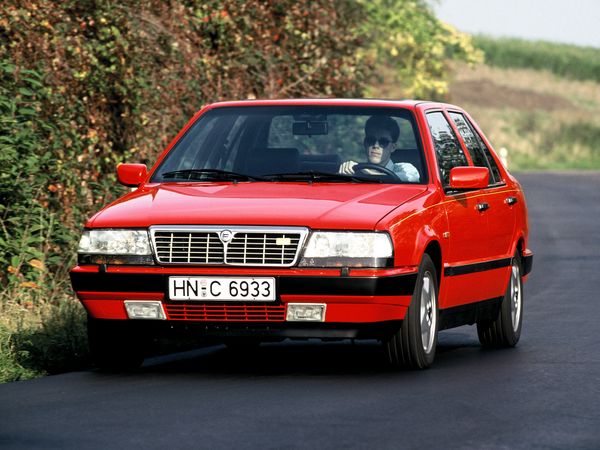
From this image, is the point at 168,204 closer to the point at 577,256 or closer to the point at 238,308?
the point at 238,308

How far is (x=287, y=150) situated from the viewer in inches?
410

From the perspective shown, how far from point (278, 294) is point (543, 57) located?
103335 millimetres

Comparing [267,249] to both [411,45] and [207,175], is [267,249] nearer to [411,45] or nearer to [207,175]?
[207,175]

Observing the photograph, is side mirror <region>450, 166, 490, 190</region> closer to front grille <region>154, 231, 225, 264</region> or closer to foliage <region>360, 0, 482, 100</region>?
front grille <region>154, 231, 225, 264</region>

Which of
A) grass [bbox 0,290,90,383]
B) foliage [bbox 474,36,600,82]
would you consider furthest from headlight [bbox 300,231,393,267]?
foliage [bbox 474,36,600,82]

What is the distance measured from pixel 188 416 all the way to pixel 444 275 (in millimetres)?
2675

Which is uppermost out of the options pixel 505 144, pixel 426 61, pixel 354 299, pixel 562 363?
pixel 354 299

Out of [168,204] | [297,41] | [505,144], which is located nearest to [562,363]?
[168,204]

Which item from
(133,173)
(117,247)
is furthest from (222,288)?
(133,173)

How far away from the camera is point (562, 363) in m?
10.2

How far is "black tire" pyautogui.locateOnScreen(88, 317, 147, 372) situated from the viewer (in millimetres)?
9469

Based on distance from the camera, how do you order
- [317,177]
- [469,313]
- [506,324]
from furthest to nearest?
[506,324]
[469,313]
[317,177]

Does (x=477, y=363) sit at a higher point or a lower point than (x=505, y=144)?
higher

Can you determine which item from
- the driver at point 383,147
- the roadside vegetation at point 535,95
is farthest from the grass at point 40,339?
the roadside vegetation at point 535,95
